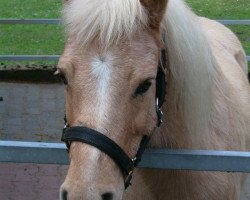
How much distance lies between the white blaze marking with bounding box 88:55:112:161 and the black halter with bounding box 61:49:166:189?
0.04m

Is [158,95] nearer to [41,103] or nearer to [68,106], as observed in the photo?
[68,106]

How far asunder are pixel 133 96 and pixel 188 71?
439 mm

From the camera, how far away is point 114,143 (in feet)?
6.70

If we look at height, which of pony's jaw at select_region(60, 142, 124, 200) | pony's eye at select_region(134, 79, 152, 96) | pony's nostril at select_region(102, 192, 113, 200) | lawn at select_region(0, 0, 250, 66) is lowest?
lawn at select_region(0, 0, 250, 66)

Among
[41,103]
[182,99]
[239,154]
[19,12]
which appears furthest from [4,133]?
[19,12]

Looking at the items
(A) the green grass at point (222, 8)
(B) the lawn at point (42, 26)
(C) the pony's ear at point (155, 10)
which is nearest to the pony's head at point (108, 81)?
(C) the pony's ear at point (155, 10)

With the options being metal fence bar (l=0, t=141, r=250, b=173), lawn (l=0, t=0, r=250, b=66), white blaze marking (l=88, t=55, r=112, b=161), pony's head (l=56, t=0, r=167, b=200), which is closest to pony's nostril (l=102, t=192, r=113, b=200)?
pony's head (l=56, t=0, r=167, b=200)

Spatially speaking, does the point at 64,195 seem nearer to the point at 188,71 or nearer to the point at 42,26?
the point at 188,71

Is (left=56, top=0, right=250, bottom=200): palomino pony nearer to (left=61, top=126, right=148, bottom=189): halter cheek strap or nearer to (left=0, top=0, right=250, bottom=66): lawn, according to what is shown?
(left=61, top=126, right=148, bottom=189): halter cheek strap

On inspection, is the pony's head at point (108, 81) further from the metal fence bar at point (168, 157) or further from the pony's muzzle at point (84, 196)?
the metal fence bar at point (168, 157)

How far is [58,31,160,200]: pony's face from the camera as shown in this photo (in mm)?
1967

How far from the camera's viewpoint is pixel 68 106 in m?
→ 2.25

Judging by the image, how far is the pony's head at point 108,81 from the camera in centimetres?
199

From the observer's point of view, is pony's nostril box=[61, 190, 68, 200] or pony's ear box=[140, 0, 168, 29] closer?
pony's nostril box=[61, 190, 68, 200]
